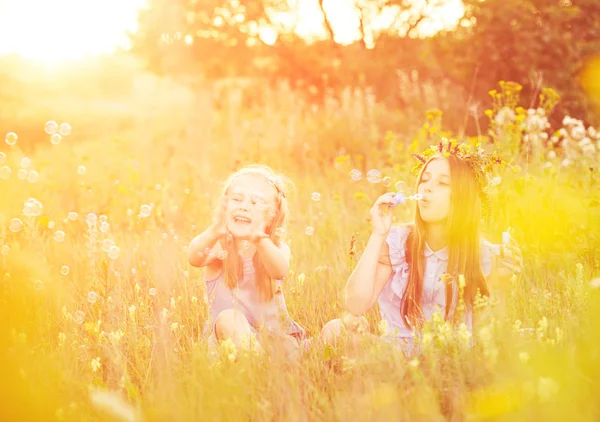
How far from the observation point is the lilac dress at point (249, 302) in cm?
330

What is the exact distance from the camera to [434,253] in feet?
10.4

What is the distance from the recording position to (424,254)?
3.18 meters

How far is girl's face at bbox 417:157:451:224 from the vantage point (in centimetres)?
304

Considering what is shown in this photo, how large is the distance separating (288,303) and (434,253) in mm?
903

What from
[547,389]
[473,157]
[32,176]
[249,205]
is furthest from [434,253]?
[32,176]

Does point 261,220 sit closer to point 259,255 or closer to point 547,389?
point 259,255

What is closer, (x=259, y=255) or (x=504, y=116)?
(x=259, y=255)

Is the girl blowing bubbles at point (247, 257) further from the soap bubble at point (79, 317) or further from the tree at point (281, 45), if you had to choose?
the tree at point (281, 45)

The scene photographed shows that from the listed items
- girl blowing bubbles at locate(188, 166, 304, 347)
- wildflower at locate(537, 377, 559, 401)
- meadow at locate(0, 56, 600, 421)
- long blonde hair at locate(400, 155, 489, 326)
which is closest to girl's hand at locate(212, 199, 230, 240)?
girl blowing bubbles at locate(188, 166, 304, 347)

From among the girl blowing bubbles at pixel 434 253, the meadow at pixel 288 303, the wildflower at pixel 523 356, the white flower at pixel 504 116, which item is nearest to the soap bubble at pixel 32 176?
the meadow at pixel 288 303

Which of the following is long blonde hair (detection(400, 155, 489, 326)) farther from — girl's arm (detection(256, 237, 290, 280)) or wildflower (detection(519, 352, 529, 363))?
wildflower (detection(519, 352, 529, 363))

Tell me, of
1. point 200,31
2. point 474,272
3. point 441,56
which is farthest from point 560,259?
point 200,31

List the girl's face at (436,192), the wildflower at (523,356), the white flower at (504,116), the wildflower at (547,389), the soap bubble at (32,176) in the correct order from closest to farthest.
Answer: the wildflower at (547,389) < the wildflower at (523,356) < the girl's face at (436,192) < the soap bubble at (32,176) < the white flower at (504,116)

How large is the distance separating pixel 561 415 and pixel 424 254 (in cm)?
135
